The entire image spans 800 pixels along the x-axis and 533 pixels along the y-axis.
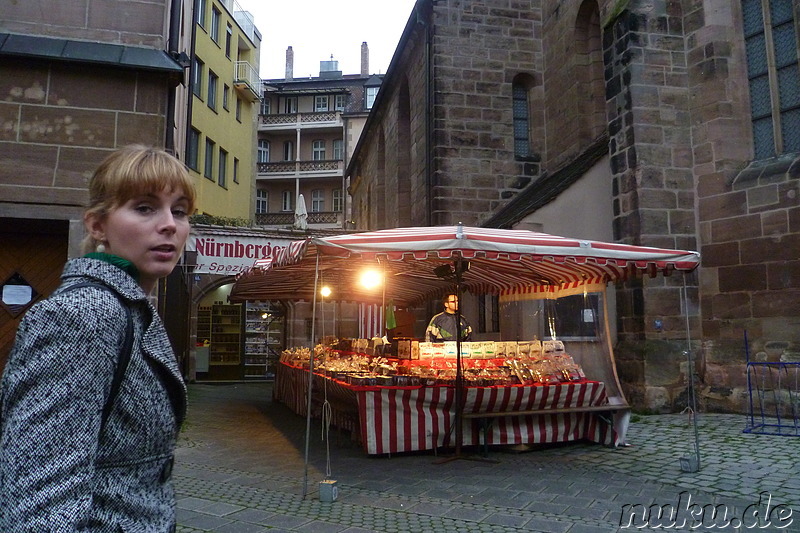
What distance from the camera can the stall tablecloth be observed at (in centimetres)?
682

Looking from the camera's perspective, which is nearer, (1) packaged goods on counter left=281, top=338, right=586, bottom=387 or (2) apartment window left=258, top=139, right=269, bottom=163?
(1) packaged goods on counter left=281, top=338, right=586, bottom=387

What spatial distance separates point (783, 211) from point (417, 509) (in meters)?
7.12

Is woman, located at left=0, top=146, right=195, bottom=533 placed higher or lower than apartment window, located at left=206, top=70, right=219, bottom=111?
lower

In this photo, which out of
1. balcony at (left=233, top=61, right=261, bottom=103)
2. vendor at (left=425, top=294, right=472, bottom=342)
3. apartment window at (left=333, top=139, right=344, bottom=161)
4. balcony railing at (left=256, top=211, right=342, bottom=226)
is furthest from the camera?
apartment window at (left=333, top=139, right=344, bottom=161)

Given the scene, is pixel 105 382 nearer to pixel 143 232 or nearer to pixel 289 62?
pixel 143 232

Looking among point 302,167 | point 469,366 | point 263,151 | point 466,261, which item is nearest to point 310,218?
point 302,167

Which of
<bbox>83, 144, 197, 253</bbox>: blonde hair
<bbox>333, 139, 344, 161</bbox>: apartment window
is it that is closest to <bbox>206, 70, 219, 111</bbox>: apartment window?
<bbox>333, 139, 344, 161</bbox>: apartment window

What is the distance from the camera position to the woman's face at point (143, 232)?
139cm

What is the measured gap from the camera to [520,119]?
15.6 m

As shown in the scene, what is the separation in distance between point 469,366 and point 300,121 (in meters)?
34.9

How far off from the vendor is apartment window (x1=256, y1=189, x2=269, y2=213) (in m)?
32.8

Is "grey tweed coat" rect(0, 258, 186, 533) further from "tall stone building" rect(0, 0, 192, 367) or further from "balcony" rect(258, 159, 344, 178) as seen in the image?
"balcony" rect(258, 159, 344, 178)

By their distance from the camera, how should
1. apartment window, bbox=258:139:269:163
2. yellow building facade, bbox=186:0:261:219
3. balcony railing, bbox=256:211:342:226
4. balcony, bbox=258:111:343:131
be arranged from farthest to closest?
1. apartment window, bbox=258:139:269:163
2. balcony, bbox=258:111:343:131
3. balcony railing, bbox=256:211:342:226
4. yellow building facade, bbox=186:0:261:219

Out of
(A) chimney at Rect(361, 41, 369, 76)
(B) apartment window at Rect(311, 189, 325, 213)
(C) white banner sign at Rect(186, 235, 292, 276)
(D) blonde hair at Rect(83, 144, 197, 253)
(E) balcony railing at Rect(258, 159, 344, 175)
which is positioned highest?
(A) chimney at Rect(361, 41, 369, 76)
